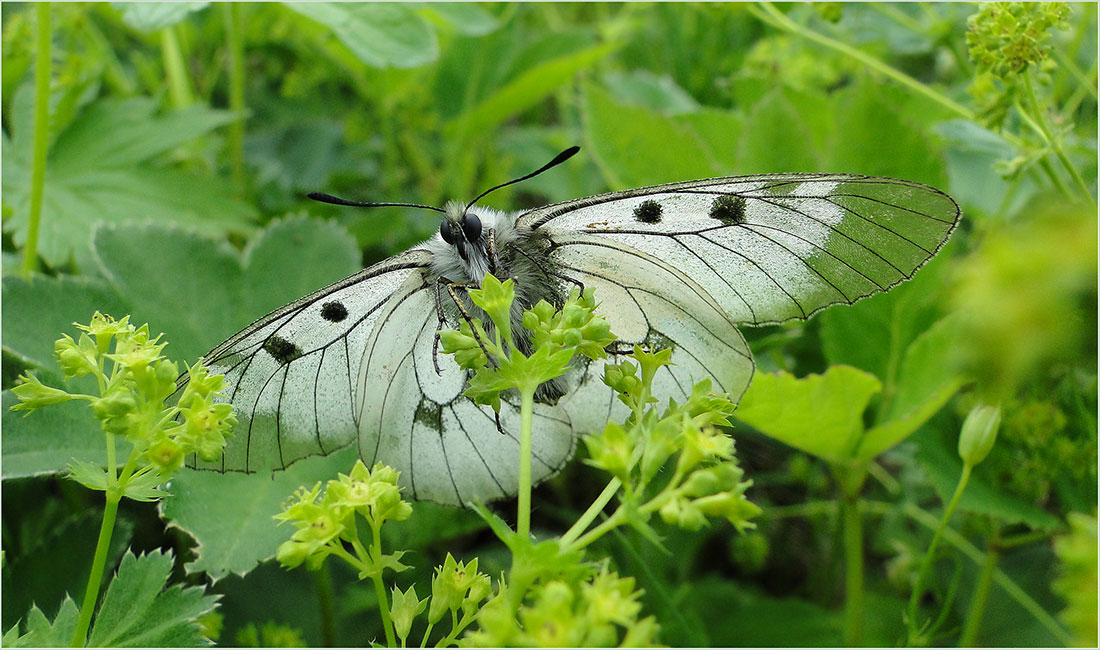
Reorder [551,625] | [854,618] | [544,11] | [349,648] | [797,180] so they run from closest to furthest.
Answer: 1. [551,625]
2. [797,180]
3. [854,618]
4. [349,648]
5. [544,11]

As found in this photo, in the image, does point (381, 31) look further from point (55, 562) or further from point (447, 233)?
point (55, 562)

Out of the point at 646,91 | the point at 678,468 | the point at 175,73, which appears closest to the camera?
the point at 678,468

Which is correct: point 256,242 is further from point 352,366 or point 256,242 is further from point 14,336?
point 352,366

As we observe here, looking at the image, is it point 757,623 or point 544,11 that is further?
point 544,11

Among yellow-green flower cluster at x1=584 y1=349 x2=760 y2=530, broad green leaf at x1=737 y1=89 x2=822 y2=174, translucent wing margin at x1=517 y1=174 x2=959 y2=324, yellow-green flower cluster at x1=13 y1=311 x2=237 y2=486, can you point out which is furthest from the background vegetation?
yellow-green flower cluster at x1=13 y1=311 x2=237 y2=486

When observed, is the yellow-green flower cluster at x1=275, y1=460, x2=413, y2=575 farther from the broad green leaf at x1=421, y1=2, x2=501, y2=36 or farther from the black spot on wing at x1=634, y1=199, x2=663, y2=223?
the broad green leaf at x1=421, y1=2, x2=501, y2=36

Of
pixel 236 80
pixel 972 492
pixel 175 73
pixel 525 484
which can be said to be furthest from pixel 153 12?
pixel 972 492


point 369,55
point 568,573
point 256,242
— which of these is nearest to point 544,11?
point 369,55
